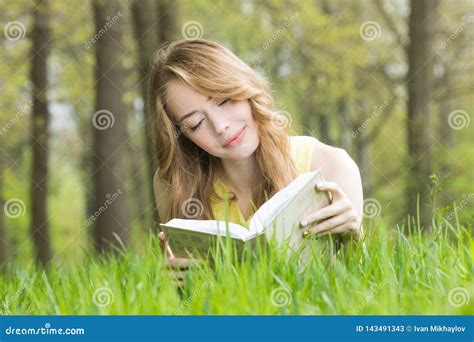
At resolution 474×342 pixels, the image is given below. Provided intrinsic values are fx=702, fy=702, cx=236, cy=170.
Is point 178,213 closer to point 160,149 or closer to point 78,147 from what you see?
point 160,149

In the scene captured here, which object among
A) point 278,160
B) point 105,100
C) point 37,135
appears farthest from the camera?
point 37,135

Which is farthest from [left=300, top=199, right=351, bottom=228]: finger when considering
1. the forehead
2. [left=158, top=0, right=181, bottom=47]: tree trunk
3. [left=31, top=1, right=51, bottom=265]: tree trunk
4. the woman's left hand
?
[left=31, top=1, right=51, bottom=265]: tree trunk

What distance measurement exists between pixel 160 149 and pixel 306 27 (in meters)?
9.36

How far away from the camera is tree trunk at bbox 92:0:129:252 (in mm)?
7754

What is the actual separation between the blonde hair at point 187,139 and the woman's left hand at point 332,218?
29.6 inches

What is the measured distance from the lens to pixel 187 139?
3.74m

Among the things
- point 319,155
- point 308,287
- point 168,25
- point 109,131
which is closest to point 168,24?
point 168,25

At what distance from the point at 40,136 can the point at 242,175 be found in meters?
6.98

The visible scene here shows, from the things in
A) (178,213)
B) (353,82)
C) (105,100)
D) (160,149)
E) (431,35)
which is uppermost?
(353,82)

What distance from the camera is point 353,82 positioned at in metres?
13.8

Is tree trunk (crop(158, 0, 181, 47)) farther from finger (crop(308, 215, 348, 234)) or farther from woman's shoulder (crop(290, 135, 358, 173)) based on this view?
finger (crop(308, 215, 348, 234))

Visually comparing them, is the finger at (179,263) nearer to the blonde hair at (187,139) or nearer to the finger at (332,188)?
the finger at (332,188)

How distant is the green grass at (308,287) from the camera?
87.5 inches
